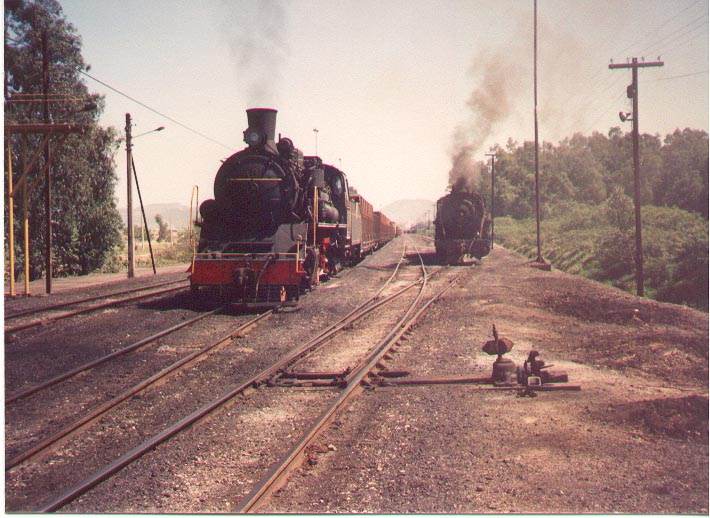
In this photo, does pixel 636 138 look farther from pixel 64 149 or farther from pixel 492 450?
pixel 64 149

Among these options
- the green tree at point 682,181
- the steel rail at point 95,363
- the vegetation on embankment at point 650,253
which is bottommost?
the steel rail at point 95,363

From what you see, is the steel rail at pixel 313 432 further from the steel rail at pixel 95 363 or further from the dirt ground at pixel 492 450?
the steel rail at pixel 95 363

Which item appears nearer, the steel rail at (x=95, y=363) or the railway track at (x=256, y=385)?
the railway track at (x=256, y=385)

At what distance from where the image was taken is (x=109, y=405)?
5832 mm

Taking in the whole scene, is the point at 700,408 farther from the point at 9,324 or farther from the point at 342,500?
the point at 9,324

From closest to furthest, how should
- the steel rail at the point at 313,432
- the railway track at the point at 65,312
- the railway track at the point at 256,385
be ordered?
1. the steel rail at the point at 313,432
2. the railway track at the point at 256,385
3. the railway track at the point at 65,312

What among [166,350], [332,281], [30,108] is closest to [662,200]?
[332,281]

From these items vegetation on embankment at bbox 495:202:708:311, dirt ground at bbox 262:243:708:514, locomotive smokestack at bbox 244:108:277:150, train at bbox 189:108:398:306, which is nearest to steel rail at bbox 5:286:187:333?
train at bbox 189:108:398:306

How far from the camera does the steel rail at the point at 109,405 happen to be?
4712 mm

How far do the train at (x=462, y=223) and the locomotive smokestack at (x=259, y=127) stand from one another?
1358 centimetres

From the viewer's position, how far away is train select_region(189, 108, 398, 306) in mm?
11664

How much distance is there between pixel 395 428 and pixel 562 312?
783 cm

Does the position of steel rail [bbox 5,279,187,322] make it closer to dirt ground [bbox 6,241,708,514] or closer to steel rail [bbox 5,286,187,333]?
steel rail [bbox 5,286,187,333]

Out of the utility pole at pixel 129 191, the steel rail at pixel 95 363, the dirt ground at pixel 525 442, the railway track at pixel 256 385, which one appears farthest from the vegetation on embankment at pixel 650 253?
the utility pole at pixel 129 191
